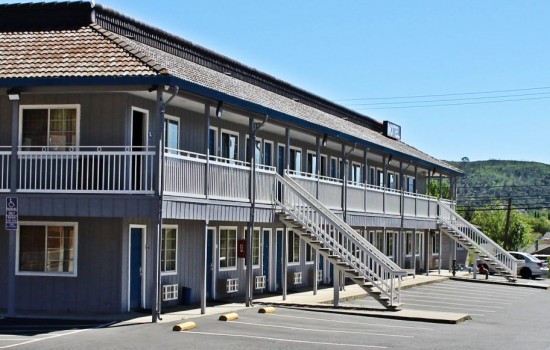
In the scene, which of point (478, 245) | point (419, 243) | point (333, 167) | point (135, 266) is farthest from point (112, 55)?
point (419, 243)

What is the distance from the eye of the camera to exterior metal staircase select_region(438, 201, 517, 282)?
44.3 meters

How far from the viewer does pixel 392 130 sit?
1972 inches

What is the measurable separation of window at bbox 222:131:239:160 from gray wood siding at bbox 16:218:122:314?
21.0ft

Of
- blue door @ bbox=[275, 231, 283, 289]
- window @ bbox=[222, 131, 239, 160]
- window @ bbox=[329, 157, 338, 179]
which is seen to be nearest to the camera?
window @ bbox=[222, 131, 239, 160]

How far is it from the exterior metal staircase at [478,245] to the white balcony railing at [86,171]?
25.9 m

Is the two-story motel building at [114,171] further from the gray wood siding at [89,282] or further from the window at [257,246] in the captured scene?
the window at [257,246]

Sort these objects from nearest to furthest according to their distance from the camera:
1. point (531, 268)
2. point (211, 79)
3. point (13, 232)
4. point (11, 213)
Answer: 1. point (11, 213)
2. point (13, 232)
3. point (211, 79)
4. point (531, 268)

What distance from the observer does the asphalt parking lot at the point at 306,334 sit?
58.1 feet

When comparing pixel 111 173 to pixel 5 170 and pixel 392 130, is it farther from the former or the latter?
pixel 392 130

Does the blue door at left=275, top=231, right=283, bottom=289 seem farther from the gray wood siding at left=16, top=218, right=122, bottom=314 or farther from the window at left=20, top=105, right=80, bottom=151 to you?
the window at left=20, top=105, right=80, bottom=151

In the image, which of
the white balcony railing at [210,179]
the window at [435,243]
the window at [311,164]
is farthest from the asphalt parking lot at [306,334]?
the window at [435,243]

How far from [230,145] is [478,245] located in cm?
1994

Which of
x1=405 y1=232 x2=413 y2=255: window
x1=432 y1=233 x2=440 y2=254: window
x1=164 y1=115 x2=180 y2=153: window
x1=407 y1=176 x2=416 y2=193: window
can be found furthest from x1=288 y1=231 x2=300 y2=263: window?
x1=432 y1=233 x2=440 y2=254: window

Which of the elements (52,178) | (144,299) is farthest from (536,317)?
(52,178)
